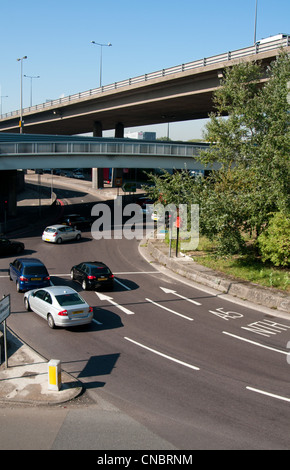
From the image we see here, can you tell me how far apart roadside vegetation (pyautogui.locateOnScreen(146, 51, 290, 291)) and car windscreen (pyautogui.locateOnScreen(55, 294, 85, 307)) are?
29.9ft

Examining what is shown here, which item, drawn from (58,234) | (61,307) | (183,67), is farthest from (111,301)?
(183,67)

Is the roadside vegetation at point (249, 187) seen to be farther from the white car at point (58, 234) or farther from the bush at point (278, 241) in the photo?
the white car at point (58, 234)

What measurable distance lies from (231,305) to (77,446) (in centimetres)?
1234

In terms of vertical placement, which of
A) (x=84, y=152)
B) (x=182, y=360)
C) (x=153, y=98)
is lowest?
(x=182, y=360)

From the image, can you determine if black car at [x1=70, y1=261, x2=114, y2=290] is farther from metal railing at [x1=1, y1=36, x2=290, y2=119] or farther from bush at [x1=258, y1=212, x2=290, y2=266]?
metal railing at [x1=1, y1=36, x2=290, y2=119]

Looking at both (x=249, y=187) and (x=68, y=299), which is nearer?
(x=68, y=299)

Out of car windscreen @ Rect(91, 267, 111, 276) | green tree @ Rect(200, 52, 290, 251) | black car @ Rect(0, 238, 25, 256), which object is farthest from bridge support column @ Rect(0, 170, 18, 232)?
car windscreen @ Rect(91, 267, 111, 276)

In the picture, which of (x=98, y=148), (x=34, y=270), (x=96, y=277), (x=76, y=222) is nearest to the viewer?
(x=34, y=270)

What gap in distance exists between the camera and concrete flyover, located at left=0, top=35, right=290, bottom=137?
3826 cm

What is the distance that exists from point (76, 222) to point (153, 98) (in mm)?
18963

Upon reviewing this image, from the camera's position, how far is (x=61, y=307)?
15883 mm

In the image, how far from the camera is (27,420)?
9836mm

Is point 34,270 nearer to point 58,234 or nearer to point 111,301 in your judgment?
point 111,301

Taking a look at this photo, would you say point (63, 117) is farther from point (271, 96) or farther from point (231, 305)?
point (231, 305)
